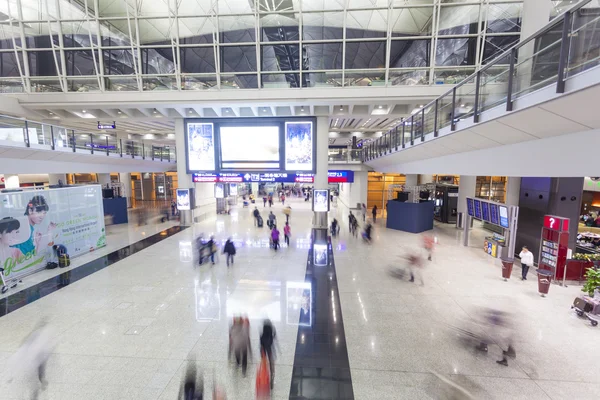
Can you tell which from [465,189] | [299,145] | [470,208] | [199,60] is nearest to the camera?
[470,208]

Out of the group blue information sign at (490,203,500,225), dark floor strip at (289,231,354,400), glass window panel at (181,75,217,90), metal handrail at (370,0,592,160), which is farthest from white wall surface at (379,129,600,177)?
glass window panel at (181,75,217,90)

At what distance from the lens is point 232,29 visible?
16.5 metres

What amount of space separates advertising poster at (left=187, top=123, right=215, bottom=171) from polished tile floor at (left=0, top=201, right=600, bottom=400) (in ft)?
26.0

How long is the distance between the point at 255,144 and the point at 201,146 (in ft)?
12.2

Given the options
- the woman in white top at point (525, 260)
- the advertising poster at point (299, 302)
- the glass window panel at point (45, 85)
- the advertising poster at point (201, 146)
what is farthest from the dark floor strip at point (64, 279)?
the woman in white top at point (525, 260)

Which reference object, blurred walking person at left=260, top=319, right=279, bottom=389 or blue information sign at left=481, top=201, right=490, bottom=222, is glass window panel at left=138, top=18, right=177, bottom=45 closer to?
blurred walking person at left=260, top=319, right=279, bottom=389

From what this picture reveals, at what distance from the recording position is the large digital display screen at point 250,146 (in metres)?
16.2

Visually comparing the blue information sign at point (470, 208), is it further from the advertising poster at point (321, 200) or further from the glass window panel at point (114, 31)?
the glass window panel at point (114, 31)

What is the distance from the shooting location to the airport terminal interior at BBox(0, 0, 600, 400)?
14.3ft

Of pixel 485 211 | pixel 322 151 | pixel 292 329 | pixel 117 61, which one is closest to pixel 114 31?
pixel 117 61

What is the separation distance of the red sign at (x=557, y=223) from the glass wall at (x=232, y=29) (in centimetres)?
859

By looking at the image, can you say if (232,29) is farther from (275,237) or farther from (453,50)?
(453,50)

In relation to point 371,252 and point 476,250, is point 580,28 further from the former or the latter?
point 476,250

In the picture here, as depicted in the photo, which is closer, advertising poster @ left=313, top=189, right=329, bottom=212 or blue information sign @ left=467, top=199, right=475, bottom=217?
blue information sign @ left=467, top=199, right=475, bottom=217
